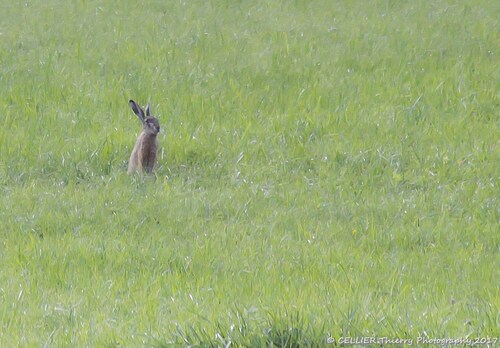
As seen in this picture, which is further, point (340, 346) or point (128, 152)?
point (128, 152)

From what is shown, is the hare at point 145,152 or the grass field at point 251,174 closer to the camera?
the grass field at point 251,174

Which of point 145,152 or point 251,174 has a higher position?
point 145,152

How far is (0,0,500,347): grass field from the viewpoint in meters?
5.95

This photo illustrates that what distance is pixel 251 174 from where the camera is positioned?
9742 mm

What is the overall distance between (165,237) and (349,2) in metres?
9.09

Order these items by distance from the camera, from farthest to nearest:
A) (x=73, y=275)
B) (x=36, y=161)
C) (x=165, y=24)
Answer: (x=165, y=24) → (x=36, y=161) → (x=73, y=275)

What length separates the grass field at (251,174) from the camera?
5949 mm

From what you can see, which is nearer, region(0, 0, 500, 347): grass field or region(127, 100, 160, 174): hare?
region(0, 0, 500, 347): grass field

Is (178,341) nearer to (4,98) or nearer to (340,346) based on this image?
(340,346)

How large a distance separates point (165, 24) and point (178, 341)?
10.1 meters

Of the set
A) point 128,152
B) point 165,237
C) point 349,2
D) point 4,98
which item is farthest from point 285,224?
point 349,2

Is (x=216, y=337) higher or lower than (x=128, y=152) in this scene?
higher

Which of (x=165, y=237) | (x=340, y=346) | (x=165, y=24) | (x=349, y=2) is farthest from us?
(x=349, y=2)

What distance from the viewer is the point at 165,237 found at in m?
7.79
